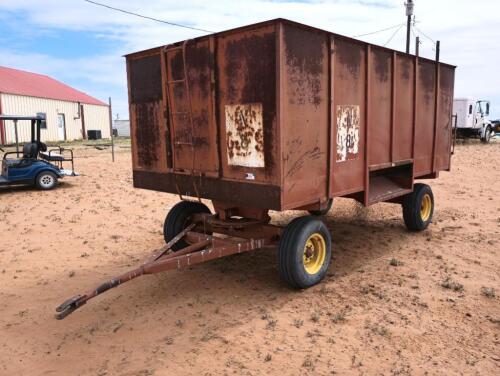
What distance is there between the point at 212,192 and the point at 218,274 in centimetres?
111

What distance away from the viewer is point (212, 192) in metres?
4.59

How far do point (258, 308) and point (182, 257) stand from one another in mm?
871

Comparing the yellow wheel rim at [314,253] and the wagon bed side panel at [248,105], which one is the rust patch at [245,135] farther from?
the yellow wheel rim at [314,253]

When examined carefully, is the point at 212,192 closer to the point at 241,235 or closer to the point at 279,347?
the point at 241,235

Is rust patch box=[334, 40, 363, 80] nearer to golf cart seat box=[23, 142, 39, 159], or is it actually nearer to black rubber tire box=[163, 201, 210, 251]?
black rubber tire box=[163, 201, 210, 251]

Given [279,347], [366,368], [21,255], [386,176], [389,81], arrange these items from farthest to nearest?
[386,176], [21,255], [389,81], [279,347], [366,368]

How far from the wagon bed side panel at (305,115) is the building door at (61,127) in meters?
30.4

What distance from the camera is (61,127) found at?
31422mm

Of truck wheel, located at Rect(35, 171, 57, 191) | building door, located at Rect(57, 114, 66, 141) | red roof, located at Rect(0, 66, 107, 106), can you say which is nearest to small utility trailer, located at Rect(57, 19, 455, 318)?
truck wheel, located at Rect(35, 171, 57, 191)

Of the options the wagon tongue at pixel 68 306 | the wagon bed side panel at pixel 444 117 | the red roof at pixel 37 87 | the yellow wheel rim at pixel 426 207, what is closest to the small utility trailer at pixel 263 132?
the wagon tongue at pixel 68 306

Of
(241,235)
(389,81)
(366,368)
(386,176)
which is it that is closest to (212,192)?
(241,235)

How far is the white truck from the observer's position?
24281mm

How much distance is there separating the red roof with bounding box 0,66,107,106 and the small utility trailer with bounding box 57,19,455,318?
2581 cm

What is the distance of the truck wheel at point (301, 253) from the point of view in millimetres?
4328
